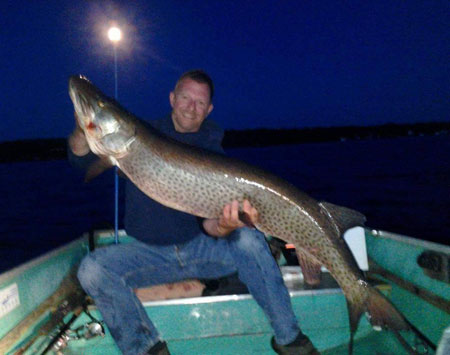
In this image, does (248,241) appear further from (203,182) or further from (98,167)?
(98,167)

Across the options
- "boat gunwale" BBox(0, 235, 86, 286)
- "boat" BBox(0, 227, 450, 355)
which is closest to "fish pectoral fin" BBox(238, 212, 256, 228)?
"boat" BBox(0, 227, 450, 355)

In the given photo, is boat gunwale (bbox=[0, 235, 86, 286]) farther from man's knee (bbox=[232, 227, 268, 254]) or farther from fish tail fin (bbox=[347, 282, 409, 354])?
fish tail fin (bbox=[347, 282, 409, 354])

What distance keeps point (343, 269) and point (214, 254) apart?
3.30 ft

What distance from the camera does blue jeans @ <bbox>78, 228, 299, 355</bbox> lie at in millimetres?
3033

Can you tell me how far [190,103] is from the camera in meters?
3.69

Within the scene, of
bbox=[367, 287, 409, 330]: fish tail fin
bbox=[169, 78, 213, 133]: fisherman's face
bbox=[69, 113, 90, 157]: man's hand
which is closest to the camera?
bbox=[367, 287, 409, 330]: fish tail fin

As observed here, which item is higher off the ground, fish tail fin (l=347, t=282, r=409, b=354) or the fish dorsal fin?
the fish dorsal fin

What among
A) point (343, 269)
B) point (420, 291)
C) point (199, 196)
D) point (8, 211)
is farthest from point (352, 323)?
point (8, 211)

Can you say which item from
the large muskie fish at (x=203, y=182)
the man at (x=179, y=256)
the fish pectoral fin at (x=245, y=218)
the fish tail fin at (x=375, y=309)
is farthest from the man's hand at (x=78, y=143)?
the fish tail fin at (x=375, y=309)

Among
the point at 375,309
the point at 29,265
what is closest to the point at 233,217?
the point at 375,309

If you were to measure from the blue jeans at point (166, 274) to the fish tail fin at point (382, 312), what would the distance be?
1.84 ft

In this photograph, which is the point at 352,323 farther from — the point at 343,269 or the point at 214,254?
the point at 214,254

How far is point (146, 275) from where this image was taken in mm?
3287

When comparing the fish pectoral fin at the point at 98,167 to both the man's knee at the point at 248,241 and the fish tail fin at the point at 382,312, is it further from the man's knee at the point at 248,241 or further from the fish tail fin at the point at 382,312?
the fish tail fin at the point at 382,312
